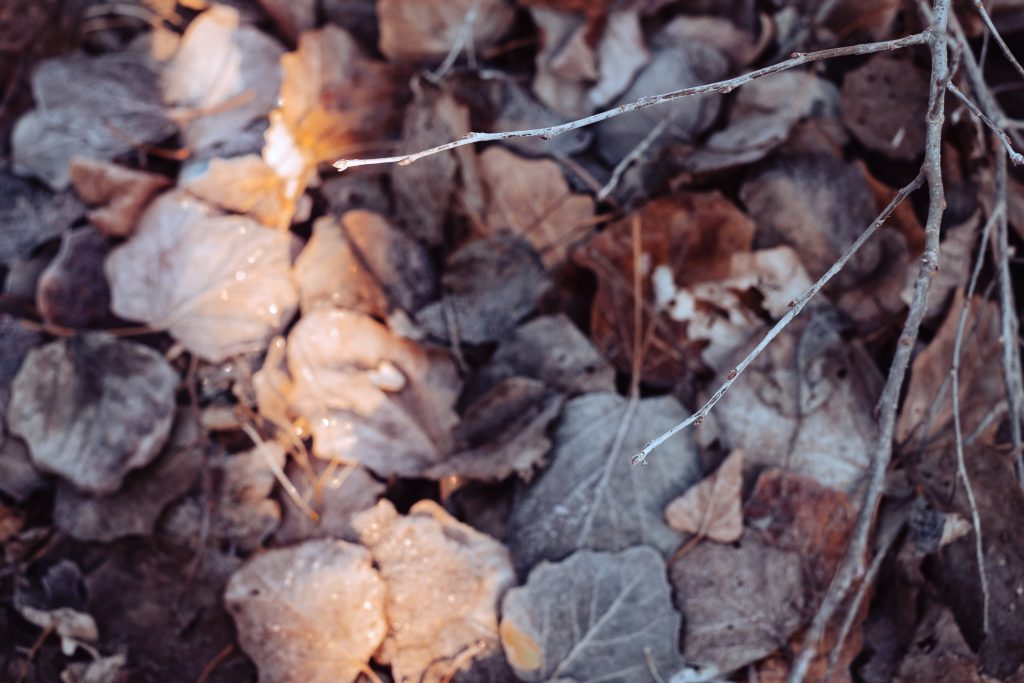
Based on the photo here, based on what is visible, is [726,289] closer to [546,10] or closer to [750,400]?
[750,400]

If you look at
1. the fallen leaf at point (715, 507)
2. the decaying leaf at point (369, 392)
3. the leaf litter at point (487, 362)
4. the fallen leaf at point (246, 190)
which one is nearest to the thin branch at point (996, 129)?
the leaf litter at point (487, 362)

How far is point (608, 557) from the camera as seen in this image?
1.25 metres

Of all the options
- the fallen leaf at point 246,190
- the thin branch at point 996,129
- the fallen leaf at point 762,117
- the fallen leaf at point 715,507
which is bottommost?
the fallen leaf at point 715,507

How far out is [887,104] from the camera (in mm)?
1402

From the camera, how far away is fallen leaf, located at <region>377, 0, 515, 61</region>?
5.02 feet

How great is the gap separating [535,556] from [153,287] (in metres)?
0.80

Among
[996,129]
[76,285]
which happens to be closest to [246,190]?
[76,285]

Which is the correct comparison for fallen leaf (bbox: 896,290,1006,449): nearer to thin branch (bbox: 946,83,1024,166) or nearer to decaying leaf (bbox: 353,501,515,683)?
thin branch (bbox: 946,83,1024,166)

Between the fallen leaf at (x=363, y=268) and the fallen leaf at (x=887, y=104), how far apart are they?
2.47 feet

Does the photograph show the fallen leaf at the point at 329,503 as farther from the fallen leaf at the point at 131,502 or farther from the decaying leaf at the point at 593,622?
the decaying leaf at the point at 593,622

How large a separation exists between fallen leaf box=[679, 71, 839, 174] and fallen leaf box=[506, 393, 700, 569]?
1.30 feet

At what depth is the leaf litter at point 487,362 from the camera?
1.22 metres

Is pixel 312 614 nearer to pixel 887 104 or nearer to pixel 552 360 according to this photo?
pixel 552 360

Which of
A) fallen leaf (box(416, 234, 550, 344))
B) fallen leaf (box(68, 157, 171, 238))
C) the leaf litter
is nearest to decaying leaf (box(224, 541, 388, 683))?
the leaf litter
